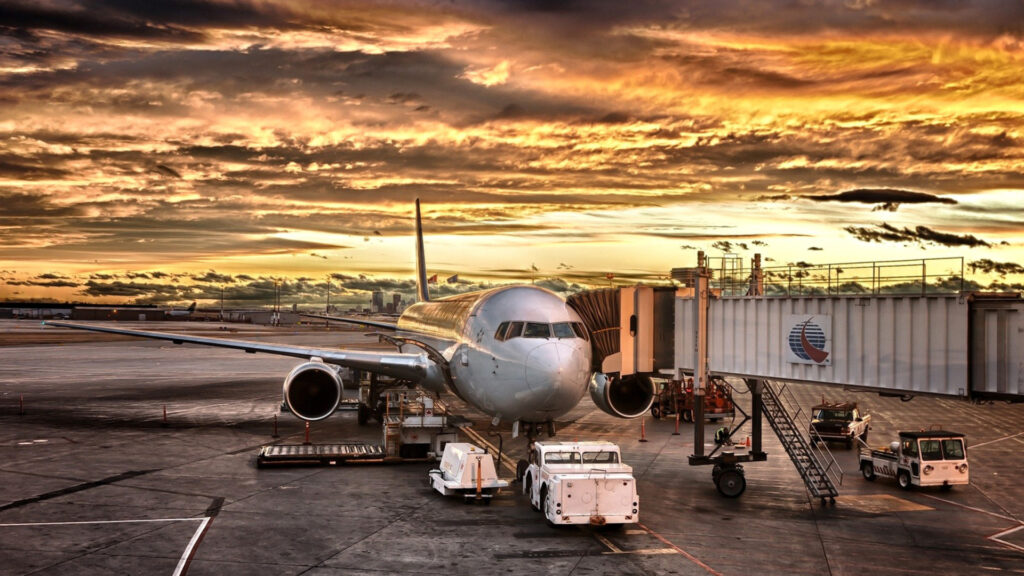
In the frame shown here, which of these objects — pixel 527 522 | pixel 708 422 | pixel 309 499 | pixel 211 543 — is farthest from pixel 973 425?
pixel 211 543

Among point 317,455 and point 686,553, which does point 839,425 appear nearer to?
point 686,553

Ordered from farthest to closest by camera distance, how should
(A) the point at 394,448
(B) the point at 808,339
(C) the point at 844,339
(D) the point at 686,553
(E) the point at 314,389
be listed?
1. (E) the point at 314,389
2. (A) the point at 394,448
3. (B) the point at 808,339
4. (C) the point at 844,339
5. (D) the point at 686,553

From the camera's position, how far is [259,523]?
19828mm

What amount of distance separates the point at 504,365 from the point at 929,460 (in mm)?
12760

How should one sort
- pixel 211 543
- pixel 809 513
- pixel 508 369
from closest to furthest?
pixel 211 543 → pixel 809 513 → pixel 508 369

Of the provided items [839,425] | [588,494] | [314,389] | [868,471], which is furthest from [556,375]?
[839,425]

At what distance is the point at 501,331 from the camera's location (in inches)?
979

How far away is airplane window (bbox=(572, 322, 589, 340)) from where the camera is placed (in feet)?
82.1

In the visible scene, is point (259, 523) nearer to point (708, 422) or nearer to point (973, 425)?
point (708, 422)

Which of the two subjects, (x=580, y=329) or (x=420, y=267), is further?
(x=420, y=267)

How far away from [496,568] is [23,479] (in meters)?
16.0

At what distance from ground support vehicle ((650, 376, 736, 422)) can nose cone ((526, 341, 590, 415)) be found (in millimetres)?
18029

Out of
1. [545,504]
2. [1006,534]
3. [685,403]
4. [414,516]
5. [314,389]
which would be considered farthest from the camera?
[685,403]

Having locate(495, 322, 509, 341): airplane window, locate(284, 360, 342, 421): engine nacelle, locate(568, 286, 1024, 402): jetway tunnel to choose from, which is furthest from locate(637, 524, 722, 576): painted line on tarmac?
locate(284, 360, 342, 421): engine nacelle
